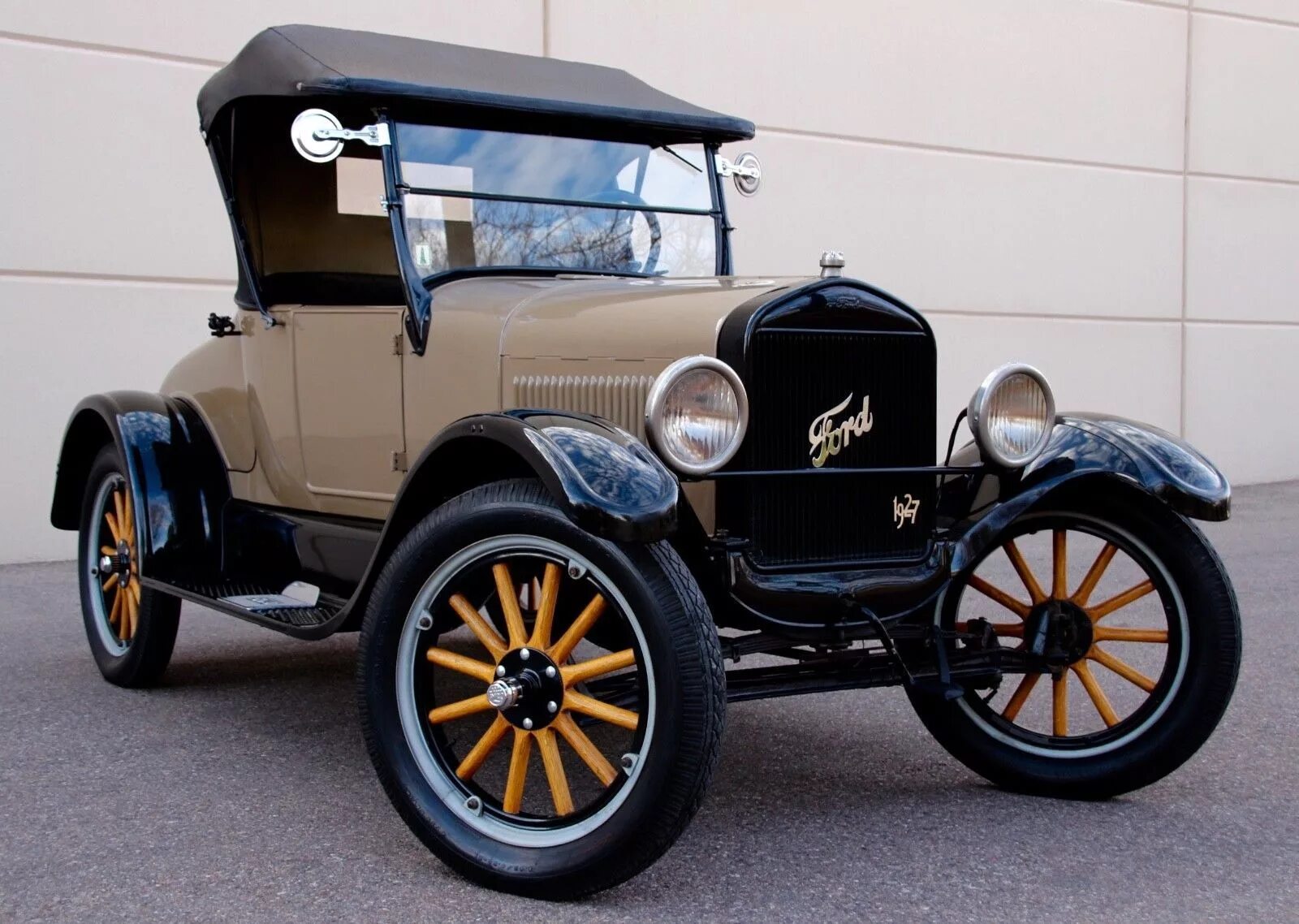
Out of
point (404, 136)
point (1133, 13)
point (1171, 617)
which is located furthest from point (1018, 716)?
point (1133, 13)

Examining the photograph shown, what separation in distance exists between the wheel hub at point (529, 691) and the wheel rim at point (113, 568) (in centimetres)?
225

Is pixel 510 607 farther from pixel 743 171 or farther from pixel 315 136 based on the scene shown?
pixel 743 171

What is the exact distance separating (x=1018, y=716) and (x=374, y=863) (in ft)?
7.05

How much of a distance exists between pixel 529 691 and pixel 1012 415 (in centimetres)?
141

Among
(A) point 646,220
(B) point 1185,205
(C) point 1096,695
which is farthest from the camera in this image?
(B) point 1185,205

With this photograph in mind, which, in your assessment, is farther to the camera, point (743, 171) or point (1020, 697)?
point (743, 171)

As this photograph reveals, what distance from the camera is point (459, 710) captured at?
Result: 10.3 ft

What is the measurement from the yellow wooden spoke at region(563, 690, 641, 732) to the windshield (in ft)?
5.21

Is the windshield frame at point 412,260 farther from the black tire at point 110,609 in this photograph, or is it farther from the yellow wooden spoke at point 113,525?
the yellow wooden spoke at point 113,525

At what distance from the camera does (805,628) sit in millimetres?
3354

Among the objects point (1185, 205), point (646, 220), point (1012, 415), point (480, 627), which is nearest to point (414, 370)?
point (646, 220)

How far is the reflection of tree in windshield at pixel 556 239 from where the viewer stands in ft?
13.8

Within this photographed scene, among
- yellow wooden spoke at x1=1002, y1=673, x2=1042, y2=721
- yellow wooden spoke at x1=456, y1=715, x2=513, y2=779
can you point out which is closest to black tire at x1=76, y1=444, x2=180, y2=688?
yellow wooden spoke at x1=456, y1=715, x2=513, y2=779

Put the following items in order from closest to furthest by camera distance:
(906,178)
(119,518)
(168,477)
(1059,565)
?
(1059,565) → (168,477) → (119,518) → (906,178)
